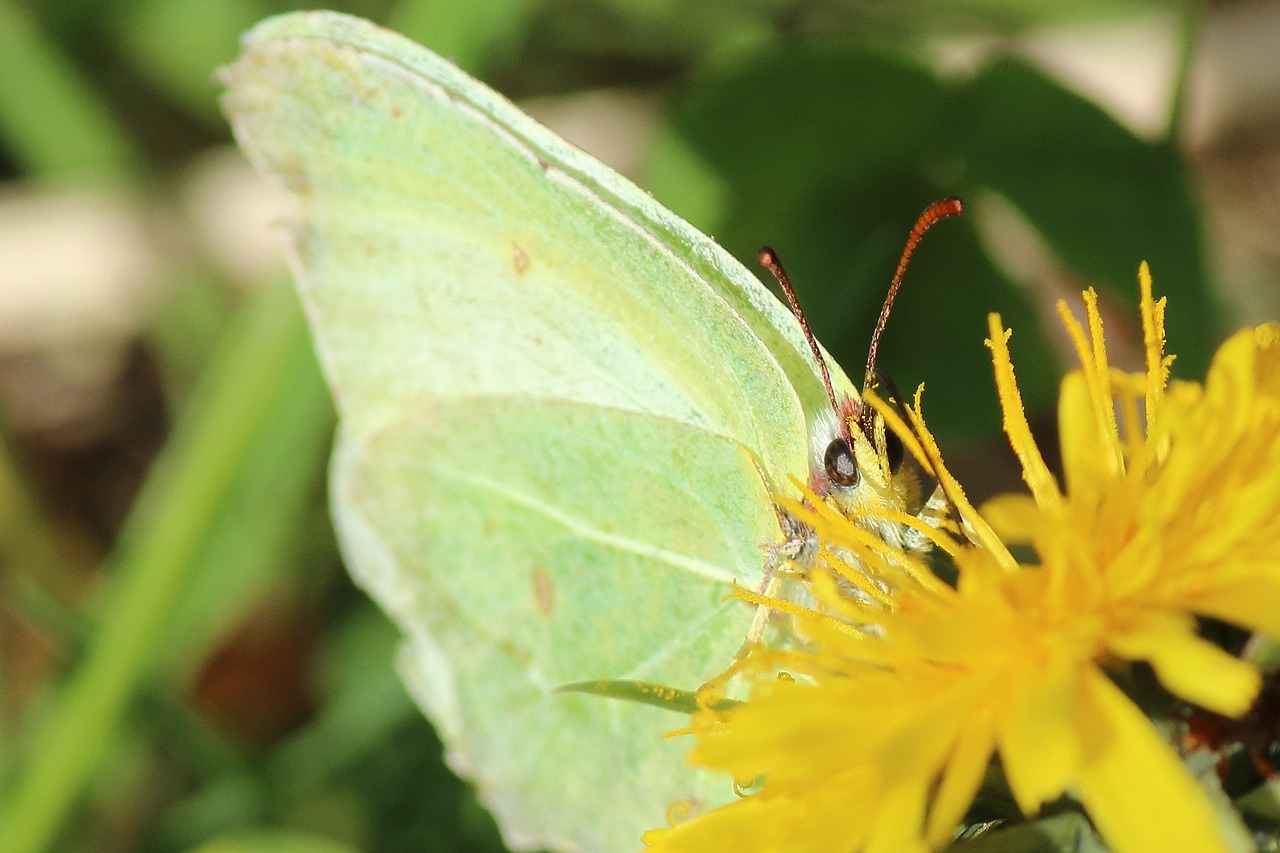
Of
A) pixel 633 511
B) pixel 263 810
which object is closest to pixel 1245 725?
pixel 633 511

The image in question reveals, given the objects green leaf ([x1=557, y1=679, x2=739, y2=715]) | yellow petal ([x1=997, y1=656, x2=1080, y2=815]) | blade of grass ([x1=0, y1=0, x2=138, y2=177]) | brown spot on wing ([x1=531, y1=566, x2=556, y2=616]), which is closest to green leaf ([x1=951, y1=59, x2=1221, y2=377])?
brown spot on wing ([x1=531, y1=566, x2=556, y2=616])

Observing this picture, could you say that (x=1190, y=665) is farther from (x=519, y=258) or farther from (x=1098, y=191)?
(x=1098, y=191)

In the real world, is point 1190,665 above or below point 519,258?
above

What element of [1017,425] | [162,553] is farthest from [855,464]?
[162,553]

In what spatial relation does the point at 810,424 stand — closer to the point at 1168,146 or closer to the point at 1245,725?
the point at 1245,725

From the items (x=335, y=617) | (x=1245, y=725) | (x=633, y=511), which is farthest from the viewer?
(x=335, y=617)

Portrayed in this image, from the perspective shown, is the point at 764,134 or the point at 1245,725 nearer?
the point at 1245,725
